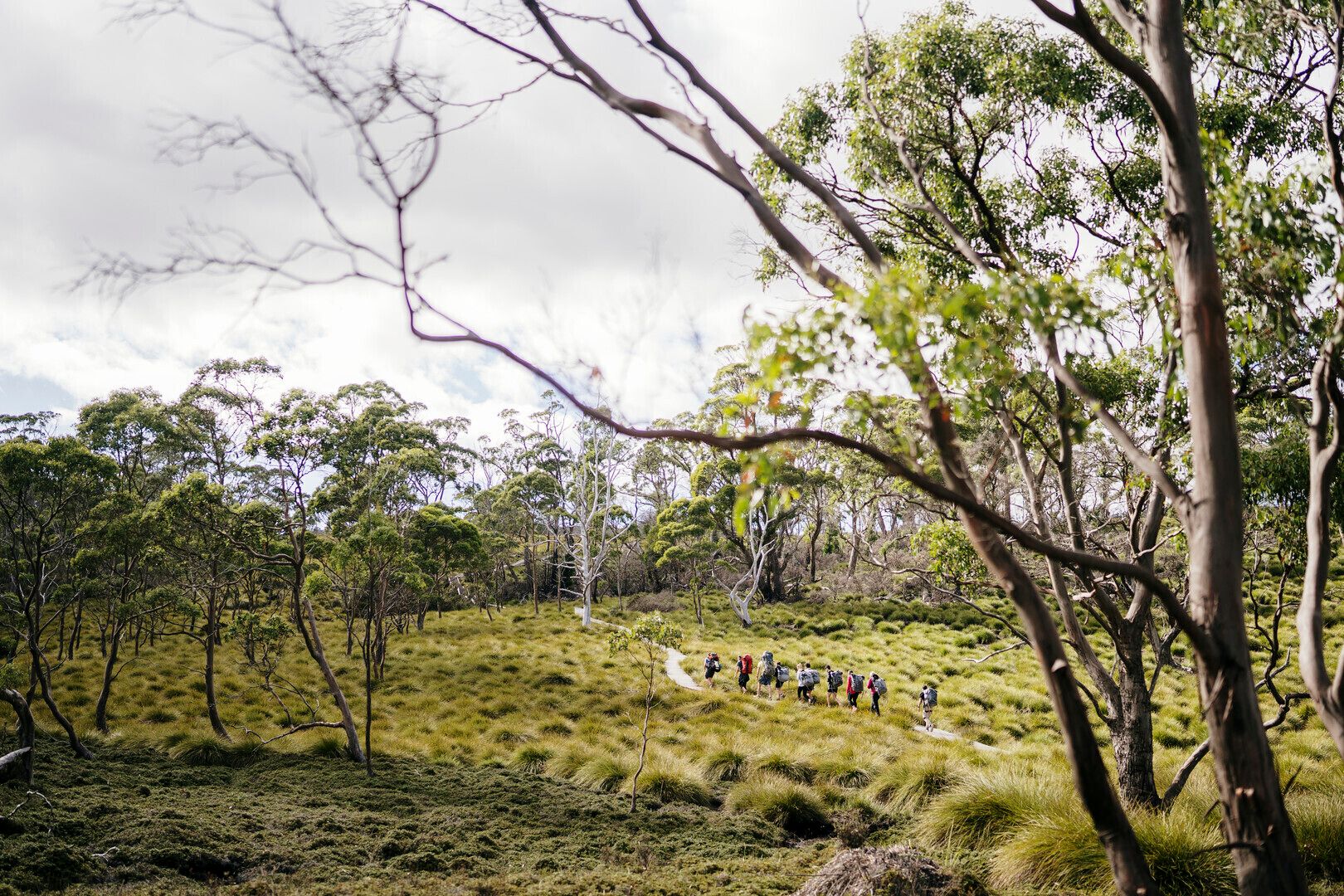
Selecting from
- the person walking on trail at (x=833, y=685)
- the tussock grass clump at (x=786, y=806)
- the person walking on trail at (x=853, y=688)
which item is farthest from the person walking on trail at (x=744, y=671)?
the tussock grass clump at (x=786, y=806)

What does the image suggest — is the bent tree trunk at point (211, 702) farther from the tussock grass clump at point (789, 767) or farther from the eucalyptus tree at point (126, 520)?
the tussock grass clump at point (789, 767)

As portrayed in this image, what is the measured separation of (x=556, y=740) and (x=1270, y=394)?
11.8 meters

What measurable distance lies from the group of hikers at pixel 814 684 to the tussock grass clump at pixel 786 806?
21.6 feet

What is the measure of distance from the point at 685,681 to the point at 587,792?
9150 millimetres

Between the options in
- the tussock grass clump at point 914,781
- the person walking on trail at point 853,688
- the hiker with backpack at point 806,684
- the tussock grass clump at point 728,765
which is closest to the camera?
the tussock grass clump at point 914,781

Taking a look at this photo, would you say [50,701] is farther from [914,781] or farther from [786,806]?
[914,781]

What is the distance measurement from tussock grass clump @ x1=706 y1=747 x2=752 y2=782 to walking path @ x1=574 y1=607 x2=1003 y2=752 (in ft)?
7.53

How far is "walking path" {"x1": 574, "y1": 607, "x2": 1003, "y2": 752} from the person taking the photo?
13.6 meters

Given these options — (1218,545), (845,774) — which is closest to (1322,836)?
(845,774)

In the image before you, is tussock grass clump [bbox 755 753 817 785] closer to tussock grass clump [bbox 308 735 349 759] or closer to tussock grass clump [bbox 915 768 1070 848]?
tussock grass clump [bbox 915 768 1070 848]

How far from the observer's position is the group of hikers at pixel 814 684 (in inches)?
621

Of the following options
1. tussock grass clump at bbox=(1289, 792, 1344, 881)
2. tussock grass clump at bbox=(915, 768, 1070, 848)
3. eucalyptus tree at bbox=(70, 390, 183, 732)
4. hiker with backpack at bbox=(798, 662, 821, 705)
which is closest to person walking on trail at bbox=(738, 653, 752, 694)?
hiker with backpack at bbox=(798, 662, 821, 705)

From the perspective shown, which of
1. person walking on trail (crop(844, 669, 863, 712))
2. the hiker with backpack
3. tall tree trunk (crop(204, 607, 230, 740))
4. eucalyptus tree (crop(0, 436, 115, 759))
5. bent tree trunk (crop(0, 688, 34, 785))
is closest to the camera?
bent tree trunk (crop(0, 688, 34, 785))

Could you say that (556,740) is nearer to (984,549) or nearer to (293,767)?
(293,767)
